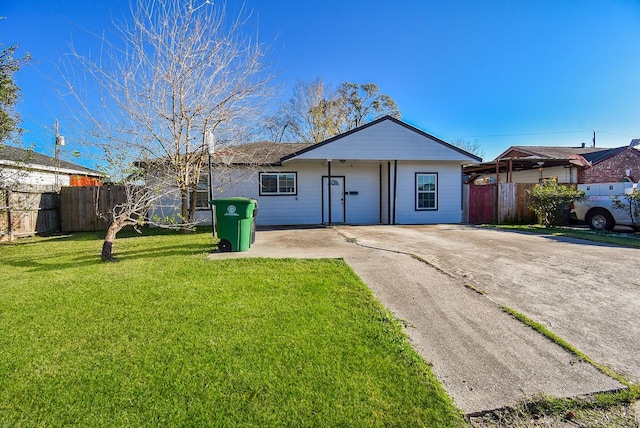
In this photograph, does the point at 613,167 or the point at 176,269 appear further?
the point at 613,167

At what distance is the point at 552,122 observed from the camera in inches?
971

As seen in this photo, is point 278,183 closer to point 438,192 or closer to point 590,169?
point 438,192

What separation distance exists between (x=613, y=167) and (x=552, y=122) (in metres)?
6.24

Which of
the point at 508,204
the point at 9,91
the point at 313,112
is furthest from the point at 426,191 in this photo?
the point at 313,112

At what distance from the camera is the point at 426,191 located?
1405 cm

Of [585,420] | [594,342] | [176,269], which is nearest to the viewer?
[585,420]

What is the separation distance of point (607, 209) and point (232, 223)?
42.5 ft

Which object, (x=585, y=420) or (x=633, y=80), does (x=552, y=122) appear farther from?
(x=585, y=420)

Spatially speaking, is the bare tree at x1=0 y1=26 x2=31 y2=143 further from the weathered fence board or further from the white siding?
the weathered fence board

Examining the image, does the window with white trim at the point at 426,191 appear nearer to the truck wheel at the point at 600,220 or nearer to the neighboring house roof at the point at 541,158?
the neighboring house roof at the point at 541,158

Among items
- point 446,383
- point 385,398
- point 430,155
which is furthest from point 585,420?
point 430,155

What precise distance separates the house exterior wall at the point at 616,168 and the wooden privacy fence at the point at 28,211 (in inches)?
1092

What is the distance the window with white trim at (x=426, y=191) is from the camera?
14.0 m

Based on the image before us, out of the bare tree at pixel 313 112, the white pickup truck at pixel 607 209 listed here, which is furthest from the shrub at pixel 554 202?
the bare tree at pixel 313 112
